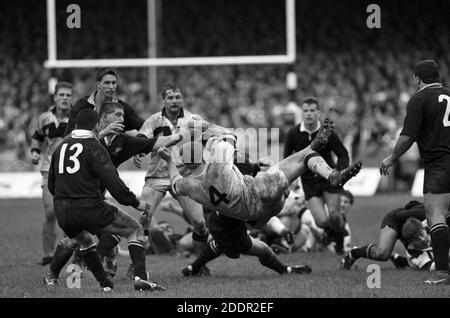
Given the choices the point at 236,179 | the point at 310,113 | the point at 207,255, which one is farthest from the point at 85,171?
the point at 310,113

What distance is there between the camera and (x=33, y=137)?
1123 centimetres

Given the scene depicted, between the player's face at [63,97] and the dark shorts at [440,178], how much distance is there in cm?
470

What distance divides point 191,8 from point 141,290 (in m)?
23.8

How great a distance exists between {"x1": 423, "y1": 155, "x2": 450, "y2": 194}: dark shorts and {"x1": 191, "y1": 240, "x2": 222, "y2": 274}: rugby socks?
7.47 feet

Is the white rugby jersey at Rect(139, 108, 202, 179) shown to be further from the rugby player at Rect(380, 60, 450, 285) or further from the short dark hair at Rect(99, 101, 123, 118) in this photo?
the rugby player at Rect(380, 60, 450, 285)

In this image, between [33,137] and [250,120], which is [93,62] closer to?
[33,137]

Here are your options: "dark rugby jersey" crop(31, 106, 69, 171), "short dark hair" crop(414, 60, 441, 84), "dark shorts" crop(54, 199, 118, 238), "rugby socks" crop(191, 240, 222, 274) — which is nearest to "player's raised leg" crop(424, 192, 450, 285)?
"short dark hair" crop(414, 60, 441, 84)

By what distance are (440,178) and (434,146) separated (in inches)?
12.5

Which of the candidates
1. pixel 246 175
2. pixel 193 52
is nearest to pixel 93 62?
pixel 246 175

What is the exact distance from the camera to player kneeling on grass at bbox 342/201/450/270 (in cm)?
934

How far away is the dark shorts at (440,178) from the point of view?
8.32m

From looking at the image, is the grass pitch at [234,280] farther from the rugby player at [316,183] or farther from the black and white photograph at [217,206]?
the rugby player at [316,183]

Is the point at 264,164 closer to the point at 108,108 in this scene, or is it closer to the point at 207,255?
the point at 207,255

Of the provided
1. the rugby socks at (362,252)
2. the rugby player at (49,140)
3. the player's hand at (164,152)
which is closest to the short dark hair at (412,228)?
the rugby socks at (362,252)
